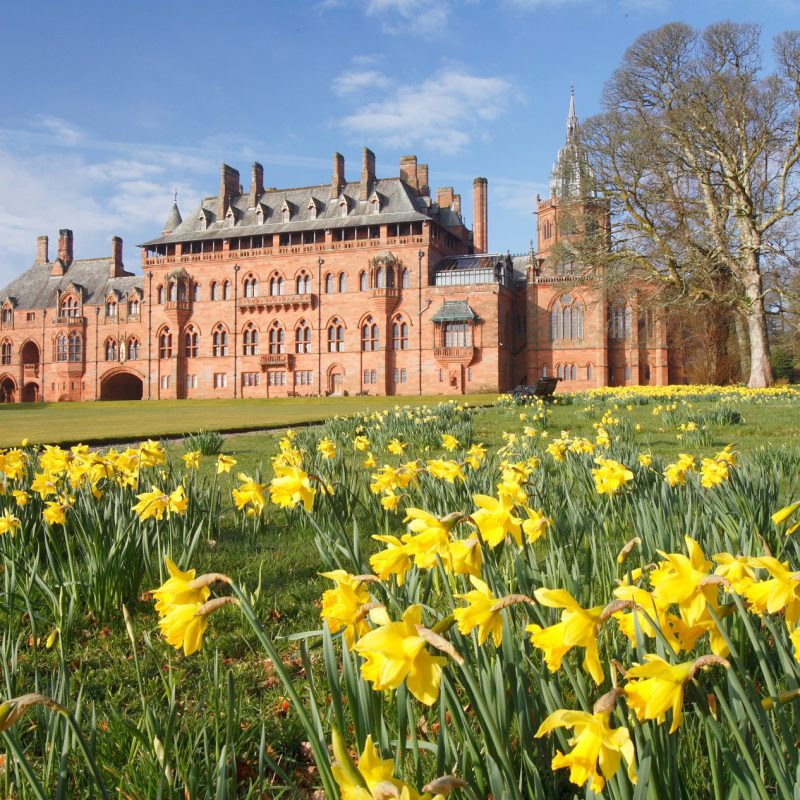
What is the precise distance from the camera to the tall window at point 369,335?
44219 mm

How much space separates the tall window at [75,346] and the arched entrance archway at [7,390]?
6.64m

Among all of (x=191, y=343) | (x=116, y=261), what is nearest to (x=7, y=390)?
(x=116, y=261)

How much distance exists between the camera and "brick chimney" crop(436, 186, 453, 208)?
165 feet

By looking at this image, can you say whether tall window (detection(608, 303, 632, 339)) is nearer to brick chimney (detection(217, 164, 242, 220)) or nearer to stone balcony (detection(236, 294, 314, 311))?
stone balcony (detection(236, 294, 314, 311))

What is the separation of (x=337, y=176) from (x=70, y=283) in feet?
77.4

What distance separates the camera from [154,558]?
3430 millimetres

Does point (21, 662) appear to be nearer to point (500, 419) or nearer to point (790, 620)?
point (790, 620)

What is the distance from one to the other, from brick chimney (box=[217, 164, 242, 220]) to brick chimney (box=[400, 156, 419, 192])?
42.1 ft

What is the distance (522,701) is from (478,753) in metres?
0.14

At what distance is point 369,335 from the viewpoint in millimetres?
44438

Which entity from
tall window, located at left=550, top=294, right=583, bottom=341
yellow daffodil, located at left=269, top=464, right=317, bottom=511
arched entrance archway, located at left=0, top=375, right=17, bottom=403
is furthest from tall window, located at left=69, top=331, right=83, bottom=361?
yellow daffodil, located at left=269, top=464, right=317, bottom=511

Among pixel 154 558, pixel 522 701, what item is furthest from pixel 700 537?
pixel 154 558

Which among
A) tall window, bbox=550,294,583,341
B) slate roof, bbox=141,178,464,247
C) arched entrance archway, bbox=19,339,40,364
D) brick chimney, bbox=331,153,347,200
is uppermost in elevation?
brick chimney, bbox=331,153,347,200

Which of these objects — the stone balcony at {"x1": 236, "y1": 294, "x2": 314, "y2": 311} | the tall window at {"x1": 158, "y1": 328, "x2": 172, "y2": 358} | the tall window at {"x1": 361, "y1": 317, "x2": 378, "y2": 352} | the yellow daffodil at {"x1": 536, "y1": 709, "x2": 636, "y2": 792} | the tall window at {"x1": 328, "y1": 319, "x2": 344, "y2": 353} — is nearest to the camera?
the yellow daffodil at {"x1": 536, "y1": 709, "x2": 636, "y2": 792}
